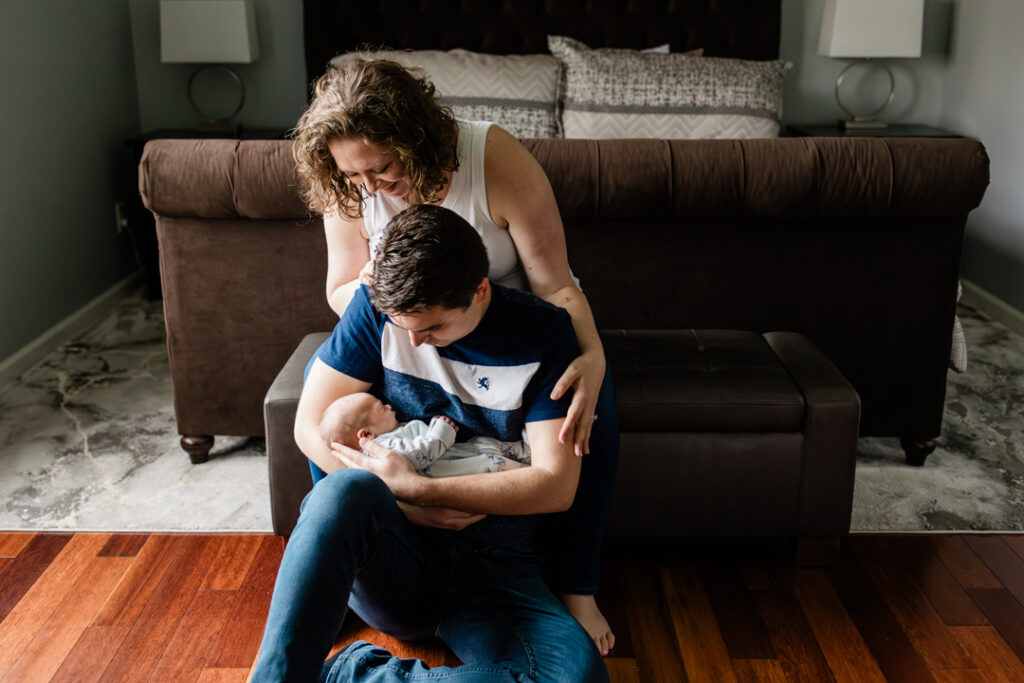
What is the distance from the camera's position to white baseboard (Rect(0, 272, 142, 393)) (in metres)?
2.91

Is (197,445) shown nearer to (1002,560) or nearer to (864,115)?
(1002,560)

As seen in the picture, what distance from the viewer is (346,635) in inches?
66.9

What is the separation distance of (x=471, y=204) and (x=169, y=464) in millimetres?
1231

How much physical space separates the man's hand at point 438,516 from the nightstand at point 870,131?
305 cm

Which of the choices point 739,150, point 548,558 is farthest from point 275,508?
point 739,150

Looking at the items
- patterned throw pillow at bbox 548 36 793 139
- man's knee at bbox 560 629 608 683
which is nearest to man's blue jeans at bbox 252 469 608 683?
man's knee at bbox 560 629 608 683

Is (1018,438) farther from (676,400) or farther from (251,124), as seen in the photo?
(251,124)

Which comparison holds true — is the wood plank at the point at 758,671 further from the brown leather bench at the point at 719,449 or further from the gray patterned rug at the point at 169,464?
the gray patterned rug at the point at 169,464

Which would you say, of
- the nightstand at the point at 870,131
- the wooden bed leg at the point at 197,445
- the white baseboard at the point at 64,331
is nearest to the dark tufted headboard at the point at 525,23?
the nightstand at the point at 870,131

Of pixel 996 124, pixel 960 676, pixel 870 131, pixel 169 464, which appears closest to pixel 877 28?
pixel 870 131

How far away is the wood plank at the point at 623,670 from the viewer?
1.59 meters

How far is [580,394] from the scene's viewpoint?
1.42 m

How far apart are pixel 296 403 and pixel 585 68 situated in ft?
7.91

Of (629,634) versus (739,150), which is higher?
(739,150)
